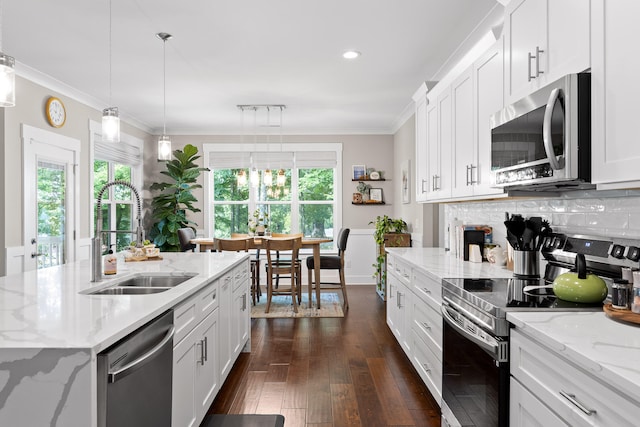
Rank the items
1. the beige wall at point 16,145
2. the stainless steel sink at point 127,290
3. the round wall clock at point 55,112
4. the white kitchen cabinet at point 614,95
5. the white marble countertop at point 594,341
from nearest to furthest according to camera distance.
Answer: the white marble countertop at point 594,341 < the white kitchen cabinet at point 614,95 < the stainless steel sink at point 127,290 < the beige wall at point 16,145 < the round wall clock at point 55,112

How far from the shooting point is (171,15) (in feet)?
10.3

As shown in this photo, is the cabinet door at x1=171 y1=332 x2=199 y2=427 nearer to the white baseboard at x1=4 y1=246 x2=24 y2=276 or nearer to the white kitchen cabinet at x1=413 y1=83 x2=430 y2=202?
the white kitchen cabinet at x1=413 y1=83 x2=430 y2=202

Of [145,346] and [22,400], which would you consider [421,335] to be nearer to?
[145,346]

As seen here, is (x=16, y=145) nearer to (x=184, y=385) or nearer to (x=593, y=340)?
(x=184, y=385)

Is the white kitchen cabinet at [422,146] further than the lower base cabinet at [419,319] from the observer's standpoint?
Yes

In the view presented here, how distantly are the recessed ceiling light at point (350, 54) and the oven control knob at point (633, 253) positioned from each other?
2776mm

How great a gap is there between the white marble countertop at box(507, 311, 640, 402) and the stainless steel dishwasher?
130 centimetres

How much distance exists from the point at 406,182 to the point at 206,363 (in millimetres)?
4373

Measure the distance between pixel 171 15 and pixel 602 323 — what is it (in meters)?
3.17

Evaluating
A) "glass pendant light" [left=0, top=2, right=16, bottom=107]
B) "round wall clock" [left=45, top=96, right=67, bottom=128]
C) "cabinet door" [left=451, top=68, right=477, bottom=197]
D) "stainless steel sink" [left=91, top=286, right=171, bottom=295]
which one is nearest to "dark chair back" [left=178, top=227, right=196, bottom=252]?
"round wall clock" [left=45, top=96, right=67, bottom=128]

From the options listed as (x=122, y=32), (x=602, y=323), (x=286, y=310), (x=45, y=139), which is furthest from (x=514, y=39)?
(x=45, y=139)

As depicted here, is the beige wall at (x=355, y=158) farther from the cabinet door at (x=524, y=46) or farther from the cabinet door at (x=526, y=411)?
the cabinet door at (x=526, y=411)

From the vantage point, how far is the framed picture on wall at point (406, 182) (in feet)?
19.7

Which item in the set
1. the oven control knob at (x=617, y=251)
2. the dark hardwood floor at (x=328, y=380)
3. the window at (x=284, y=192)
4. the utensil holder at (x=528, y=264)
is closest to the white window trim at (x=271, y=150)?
the window at (x=284, y=192)
